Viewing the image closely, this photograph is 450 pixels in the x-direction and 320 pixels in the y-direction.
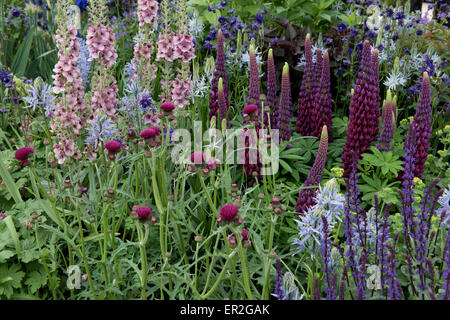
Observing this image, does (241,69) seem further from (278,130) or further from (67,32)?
(67,32)

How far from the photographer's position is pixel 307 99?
354 centimetres

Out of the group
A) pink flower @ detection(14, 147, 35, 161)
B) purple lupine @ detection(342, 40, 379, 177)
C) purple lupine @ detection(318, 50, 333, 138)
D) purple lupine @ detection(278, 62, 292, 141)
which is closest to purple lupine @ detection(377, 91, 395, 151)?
purple lupine @ detection(342, 40, 379, 177)

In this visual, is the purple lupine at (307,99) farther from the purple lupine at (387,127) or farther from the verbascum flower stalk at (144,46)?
the verbascum flower stalk at (144,46)

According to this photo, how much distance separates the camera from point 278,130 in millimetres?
3299

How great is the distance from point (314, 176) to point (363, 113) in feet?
2.62

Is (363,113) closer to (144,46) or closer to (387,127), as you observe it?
(387,127)

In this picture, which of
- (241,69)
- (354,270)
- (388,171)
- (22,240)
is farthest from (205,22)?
(354,270)

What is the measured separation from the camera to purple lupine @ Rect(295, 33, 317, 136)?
11.5ft

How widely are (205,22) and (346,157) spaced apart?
2.39m

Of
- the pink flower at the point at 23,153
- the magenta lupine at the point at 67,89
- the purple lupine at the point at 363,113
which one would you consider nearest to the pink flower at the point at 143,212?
the pink flower at the point at 23,153

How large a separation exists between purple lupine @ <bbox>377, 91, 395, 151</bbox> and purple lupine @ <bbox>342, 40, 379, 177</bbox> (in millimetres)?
116

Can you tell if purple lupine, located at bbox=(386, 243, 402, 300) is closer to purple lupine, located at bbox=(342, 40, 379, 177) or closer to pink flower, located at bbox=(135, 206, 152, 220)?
pink flower, located at bbox=(135, 206, 152, 220)

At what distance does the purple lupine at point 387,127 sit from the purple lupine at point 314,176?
2.21 ft
